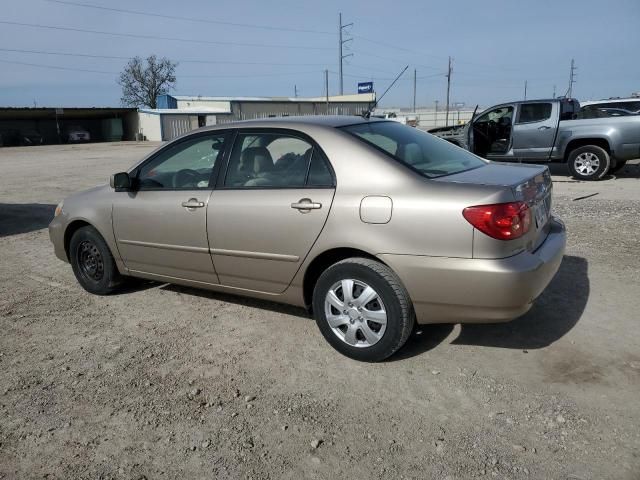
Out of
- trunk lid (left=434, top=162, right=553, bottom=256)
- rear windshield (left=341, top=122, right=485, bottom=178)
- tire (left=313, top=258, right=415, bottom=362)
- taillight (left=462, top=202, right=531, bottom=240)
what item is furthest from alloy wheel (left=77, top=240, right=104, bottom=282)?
taillight (left=462, top=202, right=531, bottom=240)

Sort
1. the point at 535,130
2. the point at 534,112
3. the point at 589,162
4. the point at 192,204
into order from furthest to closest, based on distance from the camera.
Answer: the point at 534,112 → the point at 535,130 → the point at 589,162 → the point at 192,204

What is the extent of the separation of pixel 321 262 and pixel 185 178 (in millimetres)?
1487

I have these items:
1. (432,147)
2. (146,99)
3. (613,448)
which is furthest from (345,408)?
(146,99)

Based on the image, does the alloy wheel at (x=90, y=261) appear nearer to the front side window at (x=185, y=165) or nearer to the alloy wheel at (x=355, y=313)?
the front side window at (x=185, y=165)

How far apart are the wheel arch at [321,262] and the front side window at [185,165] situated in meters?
1.13

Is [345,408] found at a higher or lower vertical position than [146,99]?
lower

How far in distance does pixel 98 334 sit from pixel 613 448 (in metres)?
3.54

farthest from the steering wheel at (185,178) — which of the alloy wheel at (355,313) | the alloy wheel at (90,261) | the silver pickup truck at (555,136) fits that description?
the silver pickup truck at (555,136)

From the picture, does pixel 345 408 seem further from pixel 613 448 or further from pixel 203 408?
pixel 613 448

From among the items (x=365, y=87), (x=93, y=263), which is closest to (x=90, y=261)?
(x=93, y=263)

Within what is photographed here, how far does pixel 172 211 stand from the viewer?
13.6 feet

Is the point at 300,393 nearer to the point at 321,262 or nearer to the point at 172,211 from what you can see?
the point at 321,262

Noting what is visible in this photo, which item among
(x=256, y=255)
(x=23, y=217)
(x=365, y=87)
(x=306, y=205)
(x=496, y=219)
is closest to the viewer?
(x=496, y=219)

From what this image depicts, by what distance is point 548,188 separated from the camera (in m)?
3.76
